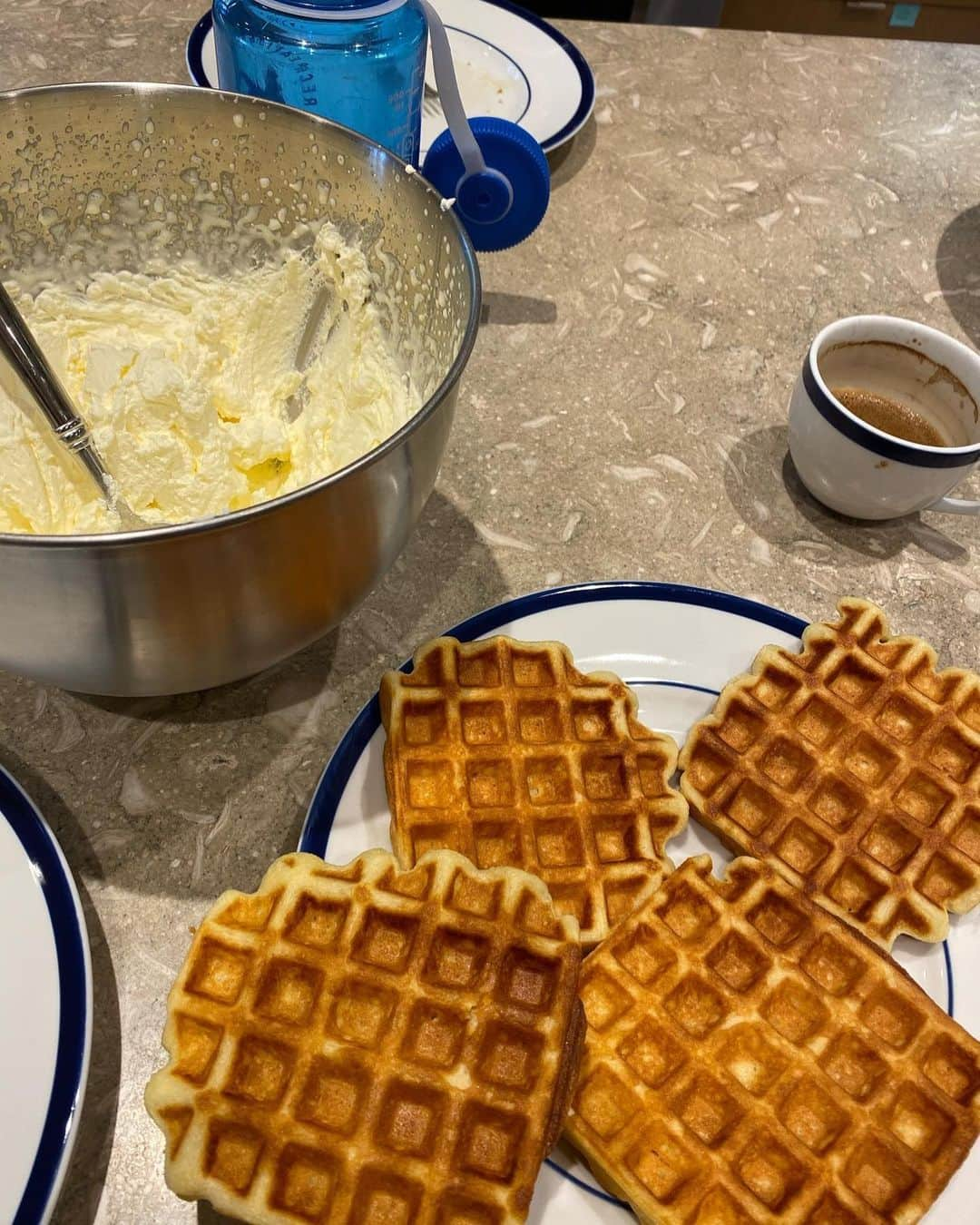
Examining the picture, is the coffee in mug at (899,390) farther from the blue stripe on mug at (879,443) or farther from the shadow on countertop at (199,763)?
the shadow on countertop at (199,763)

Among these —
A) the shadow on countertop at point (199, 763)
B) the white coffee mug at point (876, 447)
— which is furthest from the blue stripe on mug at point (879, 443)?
the shadow on countertop at point (199, 763)

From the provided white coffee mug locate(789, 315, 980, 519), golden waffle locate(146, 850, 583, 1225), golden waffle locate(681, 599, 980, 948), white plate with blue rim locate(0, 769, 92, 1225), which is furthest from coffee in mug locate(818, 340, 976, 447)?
white plate with blue rim locate(0, 769, 92, 1225)

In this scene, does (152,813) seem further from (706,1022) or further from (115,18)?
(115,18)

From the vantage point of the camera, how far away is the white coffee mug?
1.06 meters

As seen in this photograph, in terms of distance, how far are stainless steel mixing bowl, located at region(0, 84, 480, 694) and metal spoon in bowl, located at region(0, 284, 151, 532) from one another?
0.13 meters

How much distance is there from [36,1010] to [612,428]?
94 centimetres

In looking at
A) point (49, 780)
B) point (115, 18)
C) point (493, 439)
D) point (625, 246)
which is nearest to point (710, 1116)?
point (49, 780)

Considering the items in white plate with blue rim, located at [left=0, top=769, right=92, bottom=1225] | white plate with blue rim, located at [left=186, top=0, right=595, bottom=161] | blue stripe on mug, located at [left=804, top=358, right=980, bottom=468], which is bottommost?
white plate with blue rim, located at [left=0, top=769, right=92, bottom=1225]

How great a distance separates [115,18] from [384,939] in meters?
1.78

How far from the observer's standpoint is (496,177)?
1.18 metres

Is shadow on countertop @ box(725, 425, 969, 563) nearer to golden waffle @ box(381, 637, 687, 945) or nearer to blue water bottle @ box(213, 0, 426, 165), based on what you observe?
golden waffle @ box(381, 637, 687, 945)

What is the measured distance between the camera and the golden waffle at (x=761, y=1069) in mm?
704

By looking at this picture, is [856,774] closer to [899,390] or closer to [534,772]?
[534,772]

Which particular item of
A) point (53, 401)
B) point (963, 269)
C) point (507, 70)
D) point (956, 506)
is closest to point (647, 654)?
point (956, 506)
